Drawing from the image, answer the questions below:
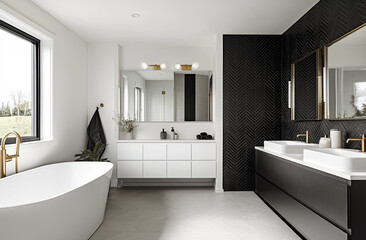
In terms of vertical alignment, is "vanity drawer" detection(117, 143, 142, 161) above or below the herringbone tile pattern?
below

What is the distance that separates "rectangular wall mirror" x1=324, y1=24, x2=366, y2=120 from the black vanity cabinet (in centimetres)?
73

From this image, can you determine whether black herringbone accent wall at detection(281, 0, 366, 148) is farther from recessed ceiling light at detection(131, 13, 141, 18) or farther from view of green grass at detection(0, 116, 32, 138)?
view of green grass at detection(0, 116, 32, 138)

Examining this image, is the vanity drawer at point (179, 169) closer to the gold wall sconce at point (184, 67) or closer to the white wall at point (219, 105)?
the white wall at point (219, 105)

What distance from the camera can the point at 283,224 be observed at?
2947mm

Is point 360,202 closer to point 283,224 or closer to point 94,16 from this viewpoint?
point 283,224

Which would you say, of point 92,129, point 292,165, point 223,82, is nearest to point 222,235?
point 292,165

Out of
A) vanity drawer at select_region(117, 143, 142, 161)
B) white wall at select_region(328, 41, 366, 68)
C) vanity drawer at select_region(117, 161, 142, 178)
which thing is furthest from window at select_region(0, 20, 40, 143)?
white wall at select_region(328, 41, 366, 68)

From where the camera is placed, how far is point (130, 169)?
4363mm

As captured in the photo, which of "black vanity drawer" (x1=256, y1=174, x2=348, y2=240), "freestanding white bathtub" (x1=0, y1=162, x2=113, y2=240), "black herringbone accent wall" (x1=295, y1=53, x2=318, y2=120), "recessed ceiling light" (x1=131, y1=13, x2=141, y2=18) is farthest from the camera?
"recessed ceiling light" (x1=131, y1=13, x2=141, y2=18)

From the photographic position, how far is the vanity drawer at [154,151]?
4.34 meters

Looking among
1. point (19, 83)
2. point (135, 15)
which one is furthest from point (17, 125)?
point (135, 15)

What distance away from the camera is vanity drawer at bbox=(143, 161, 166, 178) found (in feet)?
14.2

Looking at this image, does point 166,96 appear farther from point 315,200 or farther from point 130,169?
point 315,200

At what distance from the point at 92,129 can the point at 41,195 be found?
1697 mm
